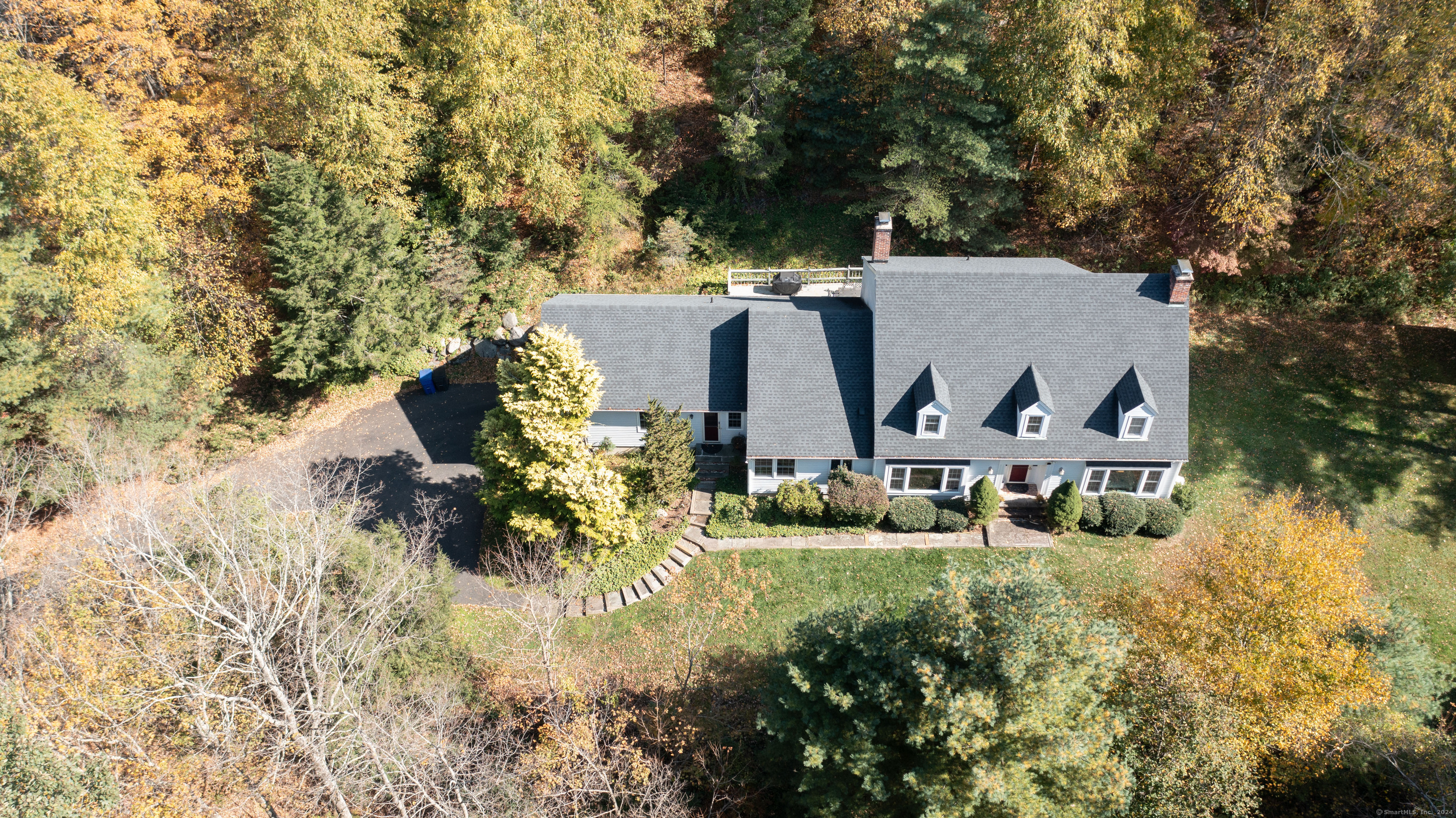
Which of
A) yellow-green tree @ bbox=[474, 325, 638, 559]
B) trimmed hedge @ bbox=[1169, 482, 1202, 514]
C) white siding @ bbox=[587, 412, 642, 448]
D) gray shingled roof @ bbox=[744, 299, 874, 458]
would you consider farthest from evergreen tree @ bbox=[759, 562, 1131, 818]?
white siding @ bbox=[587, 412, 642, 448]

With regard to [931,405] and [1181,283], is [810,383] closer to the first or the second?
[931,405]

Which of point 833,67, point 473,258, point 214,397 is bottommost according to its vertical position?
point 214,397

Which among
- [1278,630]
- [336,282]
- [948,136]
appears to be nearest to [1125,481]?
[1278,630]

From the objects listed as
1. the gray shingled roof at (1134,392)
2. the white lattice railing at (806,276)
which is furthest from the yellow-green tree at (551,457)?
the gray shingled roof at (1134,392)

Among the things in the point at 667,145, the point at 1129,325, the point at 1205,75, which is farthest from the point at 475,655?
the point at 1205,75

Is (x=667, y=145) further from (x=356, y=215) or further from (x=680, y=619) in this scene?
A: (x=680, y=619)

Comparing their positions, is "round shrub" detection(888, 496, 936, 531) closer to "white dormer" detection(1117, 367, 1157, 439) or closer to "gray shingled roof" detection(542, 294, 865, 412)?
"gray shingled roof" detection(542, 294, 865, 412)

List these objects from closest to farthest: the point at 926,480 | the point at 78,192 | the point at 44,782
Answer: the point at 44,782
the point at 78,192
the point at 926,480
